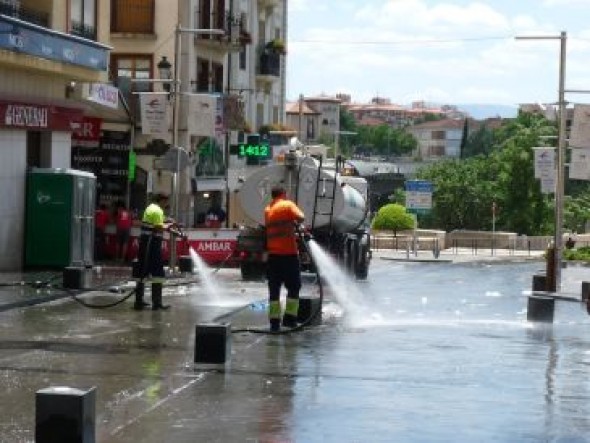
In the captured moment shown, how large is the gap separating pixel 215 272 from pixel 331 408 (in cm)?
1869

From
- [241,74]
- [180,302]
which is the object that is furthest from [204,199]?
[180,302]

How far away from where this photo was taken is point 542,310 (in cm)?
1892

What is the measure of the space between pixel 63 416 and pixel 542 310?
11.8m

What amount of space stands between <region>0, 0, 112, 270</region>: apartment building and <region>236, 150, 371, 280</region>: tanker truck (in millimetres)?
4155

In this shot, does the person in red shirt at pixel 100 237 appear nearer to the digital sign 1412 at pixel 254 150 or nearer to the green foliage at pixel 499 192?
the digital sign 1412 at pixel 254 150

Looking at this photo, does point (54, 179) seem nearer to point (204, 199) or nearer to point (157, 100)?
point (157, 100)

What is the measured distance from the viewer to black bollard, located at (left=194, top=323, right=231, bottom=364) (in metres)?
12.4

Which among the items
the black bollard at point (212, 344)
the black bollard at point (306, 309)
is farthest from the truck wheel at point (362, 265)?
the black bollard at point (212, 344)

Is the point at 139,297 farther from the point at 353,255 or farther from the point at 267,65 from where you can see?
the point at 267,65

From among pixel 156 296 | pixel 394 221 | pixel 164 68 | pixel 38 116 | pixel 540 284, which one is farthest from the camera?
pixel 394 221

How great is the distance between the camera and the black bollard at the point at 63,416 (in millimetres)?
8086

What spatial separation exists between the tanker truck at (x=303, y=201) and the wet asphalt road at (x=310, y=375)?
8761mm

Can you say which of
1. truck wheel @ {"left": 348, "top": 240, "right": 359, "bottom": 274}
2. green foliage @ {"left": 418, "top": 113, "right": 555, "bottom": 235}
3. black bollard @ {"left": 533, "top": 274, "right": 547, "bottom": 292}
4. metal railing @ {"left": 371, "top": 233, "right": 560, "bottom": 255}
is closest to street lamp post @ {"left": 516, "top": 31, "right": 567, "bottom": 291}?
black bollard @ {"left": 533, "top": 274, "right": 547, "bottom": 292}

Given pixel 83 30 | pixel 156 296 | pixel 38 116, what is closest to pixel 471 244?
pixel 83 30
